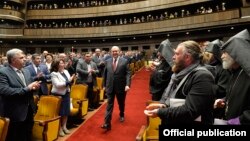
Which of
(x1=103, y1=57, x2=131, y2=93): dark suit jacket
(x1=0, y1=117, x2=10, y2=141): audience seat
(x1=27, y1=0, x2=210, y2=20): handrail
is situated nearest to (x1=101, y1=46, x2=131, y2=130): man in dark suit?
(x1=103, y1=57, x2=131, y2=93): dark suit jacket

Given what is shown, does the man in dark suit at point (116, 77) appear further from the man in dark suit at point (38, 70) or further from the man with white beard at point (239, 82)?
the man with white beard at point (239, 82)

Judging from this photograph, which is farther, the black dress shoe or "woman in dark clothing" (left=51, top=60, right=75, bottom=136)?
the black dress shoe

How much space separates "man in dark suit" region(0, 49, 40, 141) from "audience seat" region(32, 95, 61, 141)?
55 cm

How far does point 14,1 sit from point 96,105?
17181 millimetres

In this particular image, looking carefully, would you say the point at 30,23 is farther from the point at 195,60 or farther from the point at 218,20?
the point at 195,60

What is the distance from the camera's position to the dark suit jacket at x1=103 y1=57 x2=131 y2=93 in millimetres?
5391

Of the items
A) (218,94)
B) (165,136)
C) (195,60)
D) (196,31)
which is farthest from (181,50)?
(196,31)

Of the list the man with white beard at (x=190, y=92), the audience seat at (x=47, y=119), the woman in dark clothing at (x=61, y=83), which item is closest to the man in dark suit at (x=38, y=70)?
the woman in dark clothing at (x=61, y=83)

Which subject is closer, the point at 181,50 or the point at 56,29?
the point at 181,50

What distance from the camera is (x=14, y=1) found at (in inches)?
841

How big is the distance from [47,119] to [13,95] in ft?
4.29

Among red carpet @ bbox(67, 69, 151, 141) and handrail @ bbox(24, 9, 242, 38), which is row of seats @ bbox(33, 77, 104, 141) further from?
handrail @ bbox(24, 9, 242, 38)

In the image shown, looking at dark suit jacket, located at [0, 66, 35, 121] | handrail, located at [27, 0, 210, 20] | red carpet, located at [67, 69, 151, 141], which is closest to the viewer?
dark suit jacket, located at [0, 66, 35, 121]

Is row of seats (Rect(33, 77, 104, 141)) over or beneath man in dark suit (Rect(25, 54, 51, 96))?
beneath
